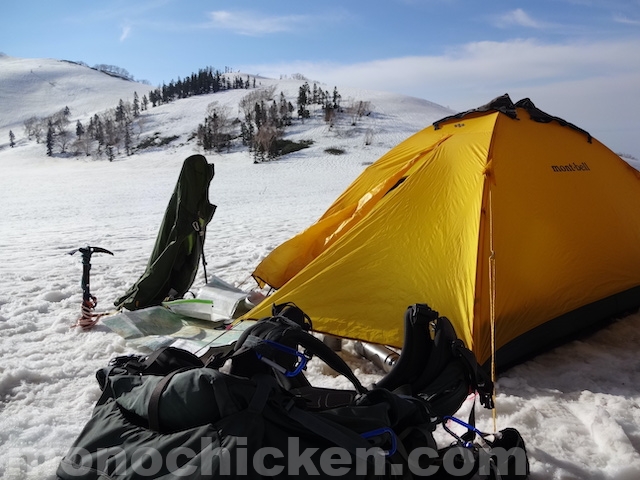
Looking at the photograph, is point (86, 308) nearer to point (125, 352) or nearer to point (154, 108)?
point (125, 352)

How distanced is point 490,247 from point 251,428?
7.84 feet

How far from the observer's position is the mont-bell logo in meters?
4.03

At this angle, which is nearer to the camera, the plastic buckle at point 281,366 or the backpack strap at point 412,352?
the plastic buckle at point 281,366

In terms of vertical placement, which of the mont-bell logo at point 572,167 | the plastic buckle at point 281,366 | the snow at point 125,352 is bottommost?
the snow at point 125,352

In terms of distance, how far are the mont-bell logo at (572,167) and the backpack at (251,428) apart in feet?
9.48

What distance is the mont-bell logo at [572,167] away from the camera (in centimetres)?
403

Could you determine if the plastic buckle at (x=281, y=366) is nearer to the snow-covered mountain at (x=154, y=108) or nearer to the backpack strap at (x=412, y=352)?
the backpack strap at (x=412, y=352)

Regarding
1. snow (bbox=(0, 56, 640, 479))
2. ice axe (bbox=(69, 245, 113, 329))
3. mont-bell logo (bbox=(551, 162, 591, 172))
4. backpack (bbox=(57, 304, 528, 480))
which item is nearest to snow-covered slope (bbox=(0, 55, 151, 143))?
snow (bbox=(0, 56, 640, 479))

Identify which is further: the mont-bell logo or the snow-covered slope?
the snow-covered slope

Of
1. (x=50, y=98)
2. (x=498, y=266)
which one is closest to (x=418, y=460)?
(x=498, y=266)

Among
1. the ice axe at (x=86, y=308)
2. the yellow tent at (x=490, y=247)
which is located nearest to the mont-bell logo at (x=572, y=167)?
the yellow tent at (x=490, y=247)

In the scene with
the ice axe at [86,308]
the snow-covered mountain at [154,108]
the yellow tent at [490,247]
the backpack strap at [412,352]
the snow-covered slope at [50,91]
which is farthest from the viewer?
the snow-covered slope at [50,91]

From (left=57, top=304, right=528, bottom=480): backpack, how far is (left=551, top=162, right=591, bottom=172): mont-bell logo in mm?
2889

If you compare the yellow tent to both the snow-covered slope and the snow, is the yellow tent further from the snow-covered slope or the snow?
the snow-covered slope
